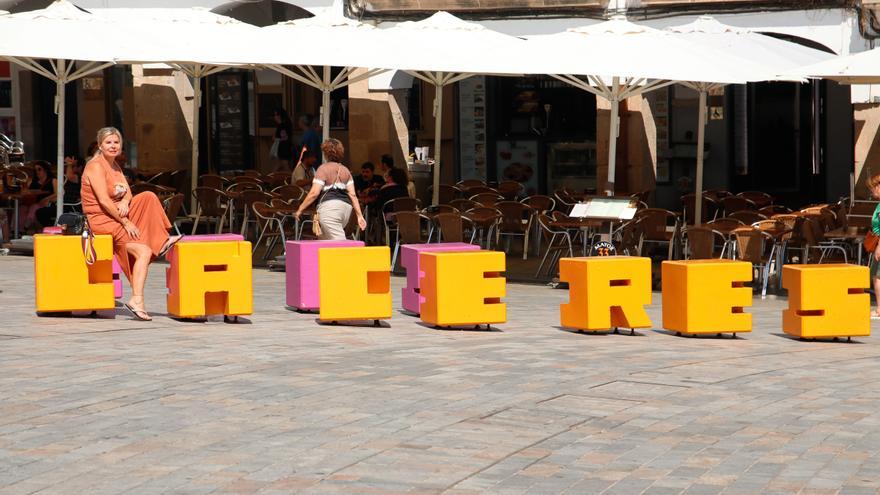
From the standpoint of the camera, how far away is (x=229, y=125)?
28.9 metres

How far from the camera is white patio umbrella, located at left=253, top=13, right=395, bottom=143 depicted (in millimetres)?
16781

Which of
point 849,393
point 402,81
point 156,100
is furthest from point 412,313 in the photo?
point 156,100

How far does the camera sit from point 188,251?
13.0m

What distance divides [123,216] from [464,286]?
2674 millimetres

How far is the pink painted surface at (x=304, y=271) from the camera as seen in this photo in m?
13.8

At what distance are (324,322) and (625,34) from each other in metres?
5.25

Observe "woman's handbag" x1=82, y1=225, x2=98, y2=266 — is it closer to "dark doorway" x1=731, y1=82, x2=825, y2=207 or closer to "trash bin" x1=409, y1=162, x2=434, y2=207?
"trash bin" x1=409, y1=162, x2=434, y2=207

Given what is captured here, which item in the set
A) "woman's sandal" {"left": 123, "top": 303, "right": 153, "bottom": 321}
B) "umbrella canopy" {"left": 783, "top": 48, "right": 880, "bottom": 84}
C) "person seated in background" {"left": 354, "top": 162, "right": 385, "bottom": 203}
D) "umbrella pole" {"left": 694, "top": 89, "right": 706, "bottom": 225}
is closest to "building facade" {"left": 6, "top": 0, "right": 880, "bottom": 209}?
"umbrella pole" {"left": 694, "top": 89, "right": 706, "bottom": 225}

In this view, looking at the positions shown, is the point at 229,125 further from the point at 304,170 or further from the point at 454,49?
the point at 454,49

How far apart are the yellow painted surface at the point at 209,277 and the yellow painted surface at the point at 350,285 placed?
0.61 m

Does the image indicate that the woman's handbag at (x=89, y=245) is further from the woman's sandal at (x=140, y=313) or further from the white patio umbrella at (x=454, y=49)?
the white patio umbrella at (x=454, y=49)

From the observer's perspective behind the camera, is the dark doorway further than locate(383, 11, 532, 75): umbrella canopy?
Yes

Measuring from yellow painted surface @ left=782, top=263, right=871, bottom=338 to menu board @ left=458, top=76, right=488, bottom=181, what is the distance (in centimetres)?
1425

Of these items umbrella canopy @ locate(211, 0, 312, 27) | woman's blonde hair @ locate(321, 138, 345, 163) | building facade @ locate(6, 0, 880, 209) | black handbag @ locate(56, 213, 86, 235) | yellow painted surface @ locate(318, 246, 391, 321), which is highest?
umbrella canopy @ locate(211, 0, 312, 27)
